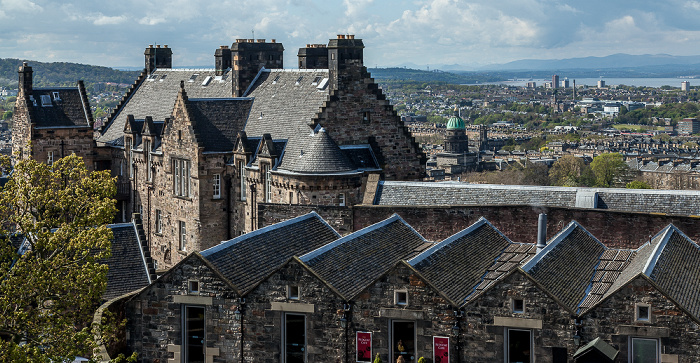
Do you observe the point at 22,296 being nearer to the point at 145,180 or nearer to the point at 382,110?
the point at 382,110

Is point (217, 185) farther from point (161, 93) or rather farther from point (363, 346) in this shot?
point (363, 346)

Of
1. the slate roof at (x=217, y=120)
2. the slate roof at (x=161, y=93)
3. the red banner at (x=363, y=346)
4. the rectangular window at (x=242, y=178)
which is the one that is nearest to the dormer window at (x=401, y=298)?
the red banner at (x=363, y=346)

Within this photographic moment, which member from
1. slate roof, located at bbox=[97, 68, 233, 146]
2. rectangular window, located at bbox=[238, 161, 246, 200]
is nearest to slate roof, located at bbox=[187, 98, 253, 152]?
rectangular window, located at bbox=[238, 161, 246, 200]

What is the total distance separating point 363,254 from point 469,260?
3937 mm

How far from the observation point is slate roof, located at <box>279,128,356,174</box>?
5609cm

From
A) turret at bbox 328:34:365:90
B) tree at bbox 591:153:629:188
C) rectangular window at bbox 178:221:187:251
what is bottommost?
tree at bbox 591:153:629:188

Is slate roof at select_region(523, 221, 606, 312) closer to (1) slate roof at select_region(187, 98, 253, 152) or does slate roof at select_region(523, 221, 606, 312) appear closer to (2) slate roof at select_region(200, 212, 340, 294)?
(2) slate roof at select_region(200, 212, 340, 294)

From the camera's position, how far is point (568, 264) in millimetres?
37062

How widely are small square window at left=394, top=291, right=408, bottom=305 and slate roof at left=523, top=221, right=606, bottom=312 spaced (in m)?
4.03

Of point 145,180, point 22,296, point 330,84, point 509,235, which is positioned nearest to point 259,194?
point 330,84

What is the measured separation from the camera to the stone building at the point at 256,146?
189ft

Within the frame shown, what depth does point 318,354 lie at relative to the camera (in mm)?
34344

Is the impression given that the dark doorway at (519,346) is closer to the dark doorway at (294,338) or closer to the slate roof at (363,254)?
the slate roof at (363,254)

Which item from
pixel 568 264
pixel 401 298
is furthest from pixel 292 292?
pixel 568 264
